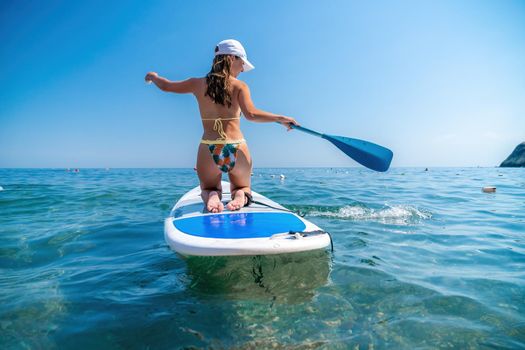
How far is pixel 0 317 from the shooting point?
210 centimetres

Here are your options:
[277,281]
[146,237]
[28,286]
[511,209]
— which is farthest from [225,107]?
[511,209]

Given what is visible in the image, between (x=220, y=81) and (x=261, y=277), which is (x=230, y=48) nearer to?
(x=220, y=81)

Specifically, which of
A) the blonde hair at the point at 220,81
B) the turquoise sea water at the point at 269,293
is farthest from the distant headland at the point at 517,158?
the blonde hair at the point at 220,81

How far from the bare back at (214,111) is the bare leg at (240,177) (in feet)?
0.76

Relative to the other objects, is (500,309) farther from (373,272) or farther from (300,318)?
(300,318)

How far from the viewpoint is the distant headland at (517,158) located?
65.8 m

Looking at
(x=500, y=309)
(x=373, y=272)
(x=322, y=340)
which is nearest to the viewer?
(x=322, y=340)

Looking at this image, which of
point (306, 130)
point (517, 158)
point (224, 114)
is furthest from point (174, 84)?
point (517, 158)

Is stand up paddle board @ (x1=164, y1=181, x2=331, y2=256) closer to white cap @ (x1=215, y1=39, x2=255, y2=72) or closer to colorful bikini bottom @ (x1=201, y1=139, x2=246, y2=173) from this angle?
colorful bikini bottom @ (x1=201, y1=139, x2=246, y2=173)

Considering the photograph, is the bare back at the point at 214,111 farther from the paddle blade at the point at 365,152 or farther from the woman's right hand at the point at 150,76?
the paddle blade at the point at 365,152

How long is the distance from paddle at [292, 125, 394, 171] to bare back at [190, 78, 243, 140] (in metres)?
1.38

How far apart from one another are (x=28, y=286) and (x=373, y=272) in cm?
329

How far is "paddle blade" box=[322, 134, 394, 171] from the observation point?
412cm

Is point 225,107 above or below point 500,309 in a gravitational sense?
above
